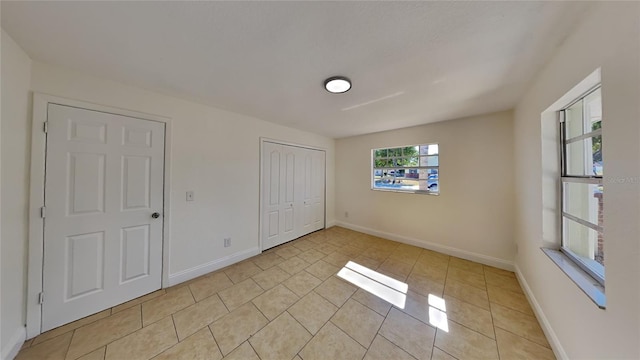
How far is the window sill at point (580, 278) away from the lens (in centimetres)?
103

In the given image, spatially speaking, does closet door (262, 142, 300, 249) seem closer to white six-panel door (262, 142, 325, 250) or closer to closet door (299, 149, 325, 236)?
white six-panel door (262, 142, 325, 250)

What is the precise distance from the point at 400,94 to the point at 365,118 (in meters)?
0.89

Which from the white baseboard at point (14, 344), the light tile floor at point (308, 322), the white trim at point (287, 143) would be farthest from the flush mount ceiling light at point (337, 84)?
the white baseboard at point (14, 344)

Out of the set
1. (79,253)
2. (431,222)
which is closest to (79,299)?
(79,253)

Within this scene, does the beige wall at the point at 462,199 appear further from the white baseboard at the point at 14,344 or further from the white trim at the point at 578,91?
the white baseboard at the point at 14,344

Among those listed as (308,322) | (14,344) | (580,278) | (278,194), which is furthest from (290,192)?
(580,278)

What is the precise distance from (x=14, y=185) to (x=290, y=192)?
2.88m

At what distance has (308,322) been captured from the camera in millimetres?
1714

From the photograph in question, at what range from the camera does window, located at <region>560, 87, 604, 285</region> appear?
49.4 inches

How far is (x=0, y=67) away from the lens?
4.07 ft

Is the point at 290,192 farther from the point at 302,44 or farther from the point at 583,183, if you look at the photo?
the point at 583,183

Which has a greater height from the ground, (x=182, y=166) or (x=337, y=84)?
(x=337, y=84)

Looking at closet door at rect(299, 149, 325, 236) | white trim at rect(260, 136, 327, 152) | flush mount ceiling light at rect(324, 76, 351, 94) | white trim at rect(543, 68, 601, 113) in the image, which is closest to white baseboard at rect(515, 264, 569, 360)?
white trim at rect(543, 68, 601, 113)

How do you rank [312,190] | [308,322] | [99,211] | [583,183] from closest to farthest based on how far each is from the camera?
[583,183]
[308,322]
[99,211]
[312,190]
